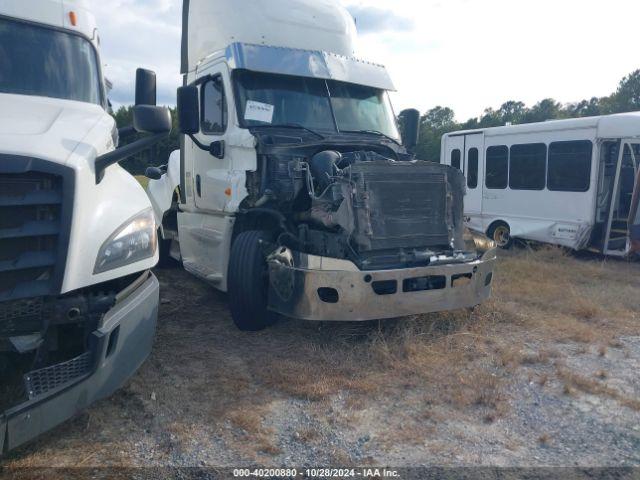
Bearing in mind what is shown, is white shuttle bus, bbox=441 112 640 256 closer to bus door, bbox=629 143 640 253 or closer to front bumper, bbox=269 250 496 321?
bus door, bbox=629 143 640 253

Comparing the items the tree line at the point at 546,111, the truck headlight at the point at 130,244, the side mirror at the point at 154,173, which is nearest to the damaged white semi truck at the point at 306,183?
the side mirror at the point at 154,173

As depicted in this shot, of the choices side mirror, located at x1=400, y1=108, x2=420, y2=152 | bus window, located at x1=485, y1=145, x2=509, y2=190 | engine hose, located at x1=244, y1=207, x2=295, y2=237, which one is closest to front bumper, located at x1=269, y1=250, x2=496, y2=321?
engine hose, located at x1=244, y1=207, x2=295, y2=237

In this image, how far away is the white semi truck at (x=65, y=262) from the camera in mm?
3029

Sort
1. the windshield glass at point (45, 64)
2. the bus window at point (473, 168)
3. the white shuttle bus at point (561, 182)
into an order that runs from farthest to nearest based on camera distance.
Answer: the bus window at point (473, 168)
the white shuttle bus at point (561, 182)
the windshield glass at point (45, 64)

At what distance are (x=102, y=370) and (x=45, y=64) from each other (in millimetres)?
2707

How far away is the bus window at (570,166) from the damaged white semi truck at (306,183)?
5.25 metres

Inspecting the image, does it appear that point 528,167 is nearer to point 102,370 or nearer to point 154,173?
point 154,173

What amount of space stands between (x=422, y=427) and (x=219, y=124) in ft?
13.4

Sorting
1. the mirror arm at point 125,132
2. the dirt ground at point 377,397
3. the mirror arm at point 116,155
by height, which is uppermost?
the mirror arm at point 125,132

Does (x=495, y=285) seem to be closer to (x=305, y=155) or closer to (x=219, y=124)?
(x=305, y=155)

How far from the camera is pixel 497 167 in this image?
1293 cm

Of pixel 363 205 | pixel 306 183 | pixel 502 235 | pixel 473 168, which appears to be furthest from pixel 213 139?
pixel 473 168

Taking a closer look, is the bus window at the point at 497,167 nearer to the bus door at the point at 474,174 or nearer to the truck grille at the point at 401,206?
the bus door at the point at 474,174

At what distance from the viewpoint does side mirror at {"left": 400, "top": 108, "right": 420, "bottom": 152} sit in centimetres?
738
